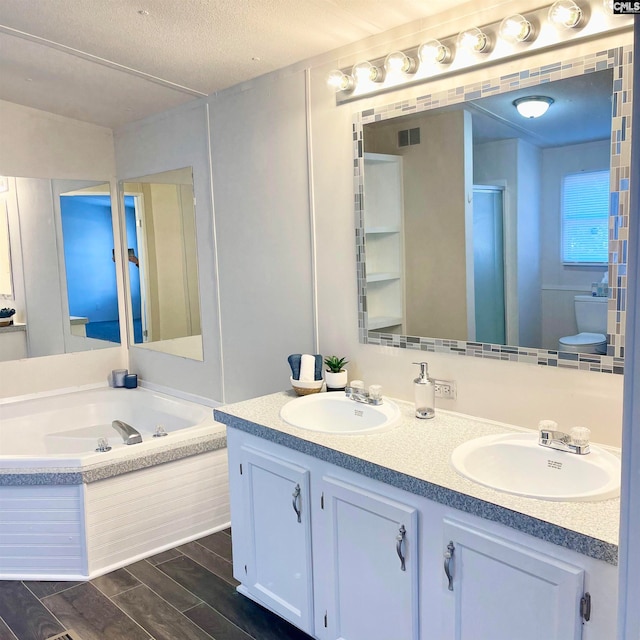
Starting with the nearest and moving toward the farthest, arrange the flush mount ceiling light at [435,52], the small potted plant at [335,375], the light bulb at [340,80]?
the flush mount ceiling light at [435,52] → the light bulb at [340,80] → the small potted plant at [335,375]

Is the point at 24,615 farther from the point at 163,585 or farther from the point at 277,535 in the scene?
the point at 277,535

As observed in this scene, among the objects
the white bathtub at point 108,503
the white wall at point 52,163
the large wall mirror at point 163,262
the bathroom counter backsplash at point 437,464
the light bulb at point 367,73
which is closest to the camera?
the bathroom counter backsplash at point 437,464

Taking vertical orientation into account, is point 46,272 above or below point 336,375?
Result: above

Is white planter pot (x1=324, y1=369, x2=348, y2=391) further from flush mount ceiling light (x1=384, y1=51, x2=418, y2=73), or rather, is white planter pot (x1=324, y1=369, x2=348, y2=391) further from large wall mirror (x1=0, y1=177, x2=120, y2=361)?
large wall mirror (x1=0, y1=177, x2=120, y2=361)

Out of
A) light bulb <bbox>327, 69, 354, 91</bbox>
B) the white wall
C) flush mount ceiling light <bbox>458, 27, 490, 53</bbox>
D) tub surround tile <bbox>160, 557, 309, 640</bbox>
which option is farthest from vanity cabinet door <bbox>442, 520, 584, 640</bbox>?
the white wall

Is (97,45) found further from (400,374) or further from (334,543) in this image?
(334,543)

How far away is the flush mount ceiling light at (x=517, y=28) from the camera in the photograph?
194 centimetres

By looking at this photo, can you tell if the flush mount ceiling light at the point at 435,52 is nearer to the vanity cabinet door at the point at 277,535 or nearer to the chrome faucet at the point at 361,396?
the chrome faucet at the point at 361,396

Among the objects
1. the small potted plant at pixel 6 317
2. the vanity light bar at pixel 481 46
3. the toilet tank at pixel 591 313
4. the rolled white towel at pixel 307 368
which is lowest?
the rolled white towel at pixel 307 368

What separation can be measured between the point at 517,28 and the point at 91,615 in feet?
8.59

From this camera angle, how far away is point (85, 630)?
237 centimetres

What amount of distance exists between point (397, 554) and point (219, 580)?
117 cm

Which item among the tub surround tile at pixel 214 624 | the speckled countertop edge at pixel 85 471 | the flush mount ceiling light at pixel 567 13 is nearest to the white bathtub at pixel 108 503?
the speckled countertop edge at pixel 85 471

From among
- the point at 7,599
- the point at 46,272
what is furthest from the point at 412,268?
the point at 46,272
